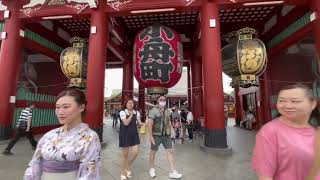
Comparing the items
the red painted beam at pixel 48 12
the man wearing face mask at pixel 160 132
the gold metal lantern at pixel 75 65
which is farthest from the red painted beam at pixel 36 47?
the man wearing face mask at pixel 160 132

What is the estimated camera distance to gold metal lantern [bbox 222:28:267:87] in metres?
6.62

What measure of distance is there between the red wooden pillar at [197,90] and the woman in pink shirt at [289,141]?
34.0 ft

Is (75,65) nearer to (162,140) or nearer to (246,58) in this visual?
(162,140)

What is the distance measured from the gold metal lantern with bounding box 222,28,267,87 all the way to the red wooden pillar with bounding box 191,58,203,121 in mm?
4893

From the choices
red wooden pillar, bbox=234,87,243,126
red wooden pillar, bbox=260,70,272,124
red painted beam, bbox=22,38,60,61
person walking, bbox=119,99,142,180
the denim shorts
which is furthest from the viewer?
red wooden pillar, bbox=234,87,243,126

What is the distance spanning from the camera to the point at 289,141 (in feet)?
4.70

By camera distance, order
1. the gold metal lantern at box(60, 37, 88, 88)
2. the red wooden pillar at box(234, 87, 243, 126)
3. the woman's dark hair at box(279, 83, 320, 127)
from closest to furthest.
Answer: the woman's dark hair at box(279, 83, 320, 127) → the gold metal lantern at box(60, 37, 88, 88) → the red wooden pillar at box(234, 87, 243, 126)

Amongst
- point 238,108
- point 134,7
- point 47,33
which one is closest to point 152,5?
point 134,7

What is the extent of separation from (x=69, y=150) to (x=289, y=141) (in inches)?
54.9

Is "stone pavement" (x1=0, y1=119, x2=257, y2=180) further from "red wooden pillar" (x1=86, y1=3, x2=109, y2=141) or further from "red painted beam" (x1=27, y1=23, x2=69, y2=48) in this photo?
"red painted beam" (x1=27, y1=23, x2=69, y2=48)

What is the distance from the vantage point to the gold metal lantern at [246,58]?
6.62 metres

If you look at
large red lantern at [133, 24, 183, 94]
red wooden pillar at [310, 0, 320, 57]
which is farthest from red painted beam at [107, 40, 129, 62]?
red wooden pillar at [310, 0, 320, 57]

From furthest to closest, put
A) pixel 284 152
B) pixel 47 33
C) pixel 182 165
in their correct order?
pixel 47 33, pixel 182 165, pixel 284 152

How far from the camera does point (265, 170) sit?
1.46 m
